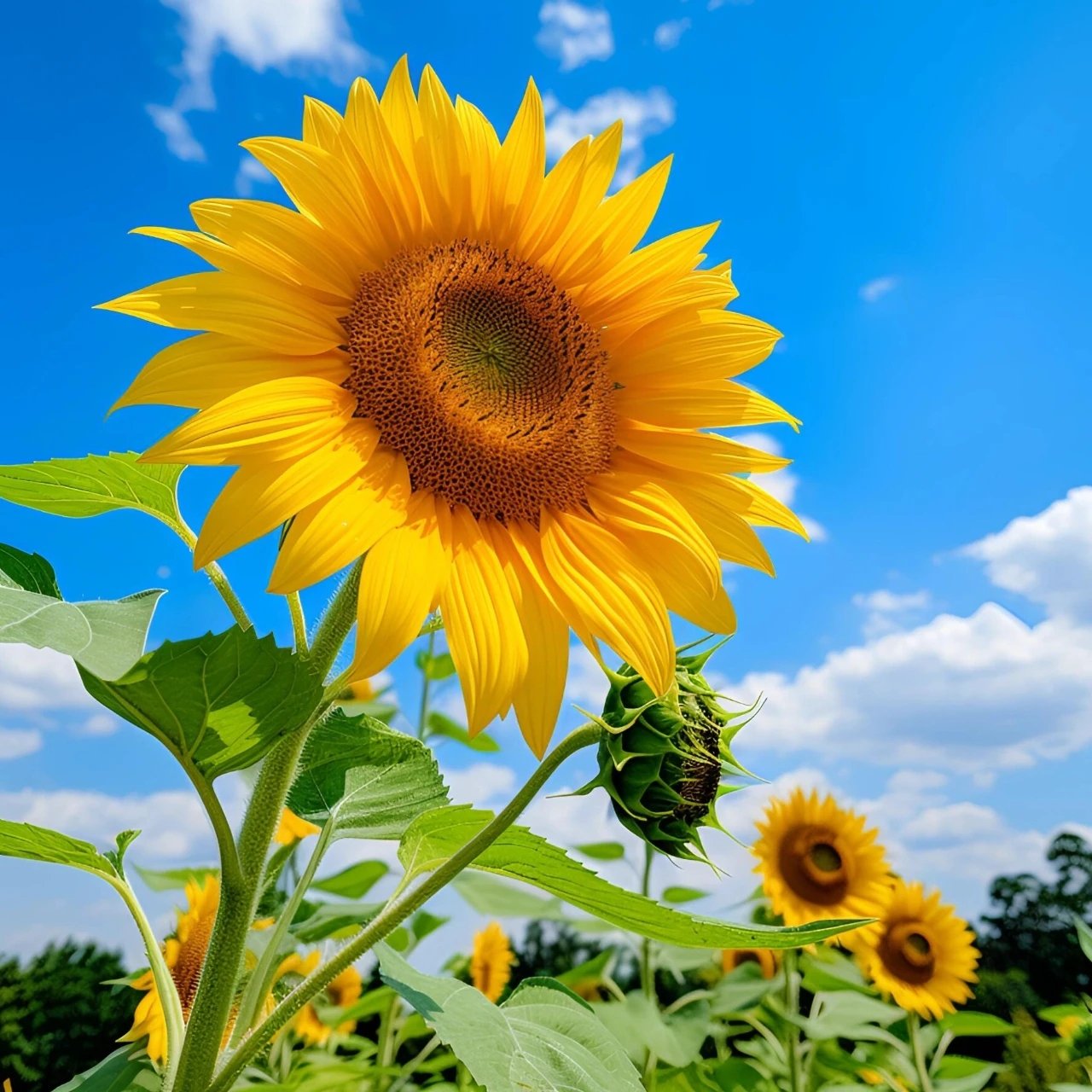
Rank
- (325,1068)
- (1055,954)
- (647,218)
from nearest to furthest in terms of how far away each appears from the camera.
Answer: (647,218) → (325,1068) → (1055,954)

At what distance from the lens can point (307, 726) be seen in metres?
1.47

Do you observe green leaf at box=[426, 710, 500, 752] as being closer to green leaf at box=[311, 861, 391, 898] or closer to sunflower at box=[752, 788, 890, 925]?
green leaf at box=[311, 861, 391, 898]

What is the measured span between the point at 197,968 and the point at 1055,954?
6547 millimetres

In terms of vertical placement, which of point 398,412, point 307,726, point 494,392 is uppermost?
point 494,392

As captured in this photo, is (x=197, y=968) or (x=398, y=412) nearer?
(x=398, y=412)

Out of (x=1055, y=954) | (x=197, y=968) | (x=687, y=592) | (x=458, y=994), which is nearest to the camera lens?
(x=458, y=994)

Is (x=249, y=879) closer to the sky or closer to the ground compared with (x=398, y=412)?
closer to the ground

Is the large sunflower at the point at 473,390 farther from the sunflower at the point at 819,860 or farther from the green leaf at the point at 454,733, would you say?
the sunflower at the point at 819,860

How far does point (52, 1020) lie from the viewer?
16.0 ft

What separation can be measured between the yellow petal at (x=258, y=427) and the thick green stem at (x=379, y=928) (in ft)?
1.88

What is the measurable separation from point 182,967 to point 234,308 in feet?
6.04

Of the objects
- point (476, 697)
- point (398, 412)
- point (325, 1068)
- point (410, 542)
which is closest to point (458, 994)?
point (476, 697)

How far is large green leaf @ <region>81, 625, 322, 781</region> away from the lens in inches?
48.1

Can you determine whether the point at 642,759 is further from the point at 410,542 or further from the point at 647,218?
the point at 647,218
